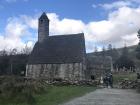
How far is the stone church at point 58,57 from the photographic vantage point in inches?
2756

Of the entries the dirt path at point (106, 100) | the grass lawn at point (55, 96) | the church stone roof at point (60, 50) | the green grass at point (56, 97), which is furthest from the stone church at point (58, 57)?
the dirt path at point (106, 100)

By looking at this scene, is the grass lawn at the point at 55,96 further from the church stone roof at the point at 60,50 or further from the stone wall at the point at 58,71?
the church stone roof at the point at 60,50

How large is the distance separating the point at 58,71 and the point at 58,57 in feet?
10.6

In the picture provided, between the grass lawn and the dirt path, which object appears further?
the grass lawn

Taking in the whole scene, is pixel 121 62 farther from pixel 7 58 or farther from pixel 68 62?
pixel 7 58

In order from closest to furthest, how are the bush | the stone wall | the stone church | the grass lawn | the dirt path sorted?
the dirt path, the grass lawn, the bush, the stone wall, the stone church

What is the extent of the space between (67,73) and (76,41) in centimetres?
717

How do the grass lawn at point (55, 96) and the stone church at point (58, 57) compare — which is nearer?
the grass lawn at point (55, 96)

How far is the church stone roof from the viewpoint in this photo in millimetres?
70875

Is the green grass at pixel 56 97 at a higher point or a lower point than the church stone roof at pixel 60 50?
lower

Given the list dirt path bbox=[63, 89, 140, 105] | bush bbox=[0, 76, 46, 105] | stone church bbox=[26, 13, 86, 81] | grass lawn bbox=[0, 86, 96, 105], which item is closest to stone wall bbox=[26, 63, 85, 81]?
stone church bbox=[26, 13, 86, 81]

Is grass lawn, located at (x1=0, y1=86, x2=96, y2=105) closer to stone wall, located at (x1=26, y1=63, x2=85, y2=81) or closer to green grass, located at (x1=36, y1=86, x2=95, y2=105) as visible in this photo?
green grass, located at (x1=36, y1=86, x2=95, y2=105)

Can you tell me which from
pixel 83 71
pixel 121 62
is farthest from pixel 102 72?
pixel 121 62

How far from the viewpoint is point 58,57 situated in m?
73.5
